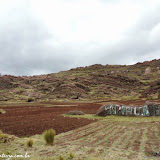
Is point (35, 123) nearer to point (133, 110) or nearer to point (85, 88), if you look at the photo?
point (133, 110)

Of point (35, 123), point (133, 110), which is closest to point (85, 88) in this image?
point (133, 110)

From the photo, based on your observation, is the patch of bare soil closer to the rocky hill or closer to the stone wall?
the stone wall

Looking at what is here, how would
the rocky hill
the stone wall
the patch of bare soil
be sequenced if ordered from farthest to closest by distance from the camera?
1. the rocky hill
2. the stone wall
3. the patch of bare soil

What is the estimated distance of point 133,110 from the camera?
20156mm

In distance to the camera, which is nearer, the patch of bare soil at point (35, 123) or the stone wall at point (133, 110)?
the patch of bare soil at point (35, 123)

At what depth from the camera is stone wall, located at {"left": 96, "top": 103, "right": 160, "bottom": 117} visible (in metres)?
19.6

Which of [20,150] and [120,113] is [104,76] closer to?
[120,113]

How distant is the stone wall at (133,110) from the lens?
19597 mm

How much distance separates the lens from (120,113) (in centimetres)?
2067

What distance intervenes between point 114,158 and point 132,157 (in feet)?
2.50

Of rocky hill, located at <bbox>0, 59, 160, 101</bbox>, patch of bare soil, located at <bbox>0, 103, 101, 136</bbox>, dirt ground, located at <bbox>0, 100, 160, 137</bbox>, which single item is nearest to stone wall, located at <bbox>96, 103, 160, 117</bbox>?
dirt ground, located at <bbox>0, 100, 160, 137</bbox>

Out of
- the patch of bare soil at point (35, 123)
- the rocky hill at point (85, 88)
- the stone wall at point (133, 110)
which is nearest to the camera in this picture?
the patch of bare soil at point (35, 123)

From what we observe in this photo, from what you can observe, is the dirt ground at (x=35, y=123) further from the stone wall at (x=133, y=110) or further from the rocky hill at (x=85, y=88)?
the rocky hill at (x=85, y=88)

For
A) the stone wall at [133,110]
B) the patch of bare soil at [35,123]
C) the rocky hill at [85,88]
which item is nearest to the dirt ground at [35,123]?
the patch of bare soil at [35,123]
